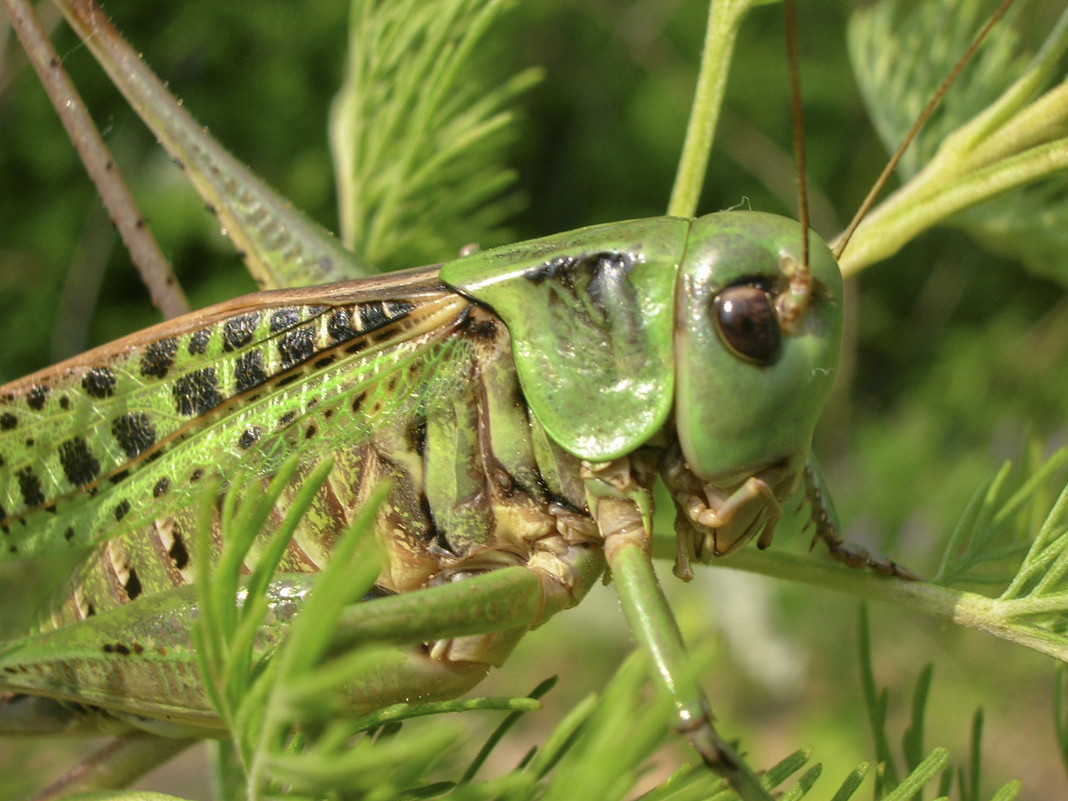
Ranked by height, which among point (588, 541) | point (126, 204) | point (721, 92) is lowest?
point (588, 541)

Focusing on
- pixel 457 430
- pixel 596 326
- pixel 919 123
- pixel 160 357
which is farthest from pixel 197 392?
pixel 919 123

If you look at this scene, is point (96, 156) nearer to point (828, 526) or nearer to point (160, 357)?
point (160, 357)

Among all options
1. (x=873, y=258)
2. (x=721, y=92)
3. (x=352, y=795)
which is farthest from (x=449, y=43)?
(x=352, y=795)

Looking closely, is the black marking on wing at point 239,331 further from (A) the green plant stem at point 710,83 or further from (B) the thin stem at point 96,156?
(A) the green plant stem at point 710,83

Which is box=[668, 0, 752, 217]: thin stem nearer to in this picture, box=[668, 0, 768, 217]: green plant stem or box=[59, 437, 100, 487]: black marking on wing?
box=[668, 0, 768, 217]: green plant stem

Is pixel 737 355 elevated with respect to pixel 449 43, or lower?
lower

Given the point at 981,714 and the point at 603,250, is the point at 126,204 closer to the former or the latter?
the point at 603,250
